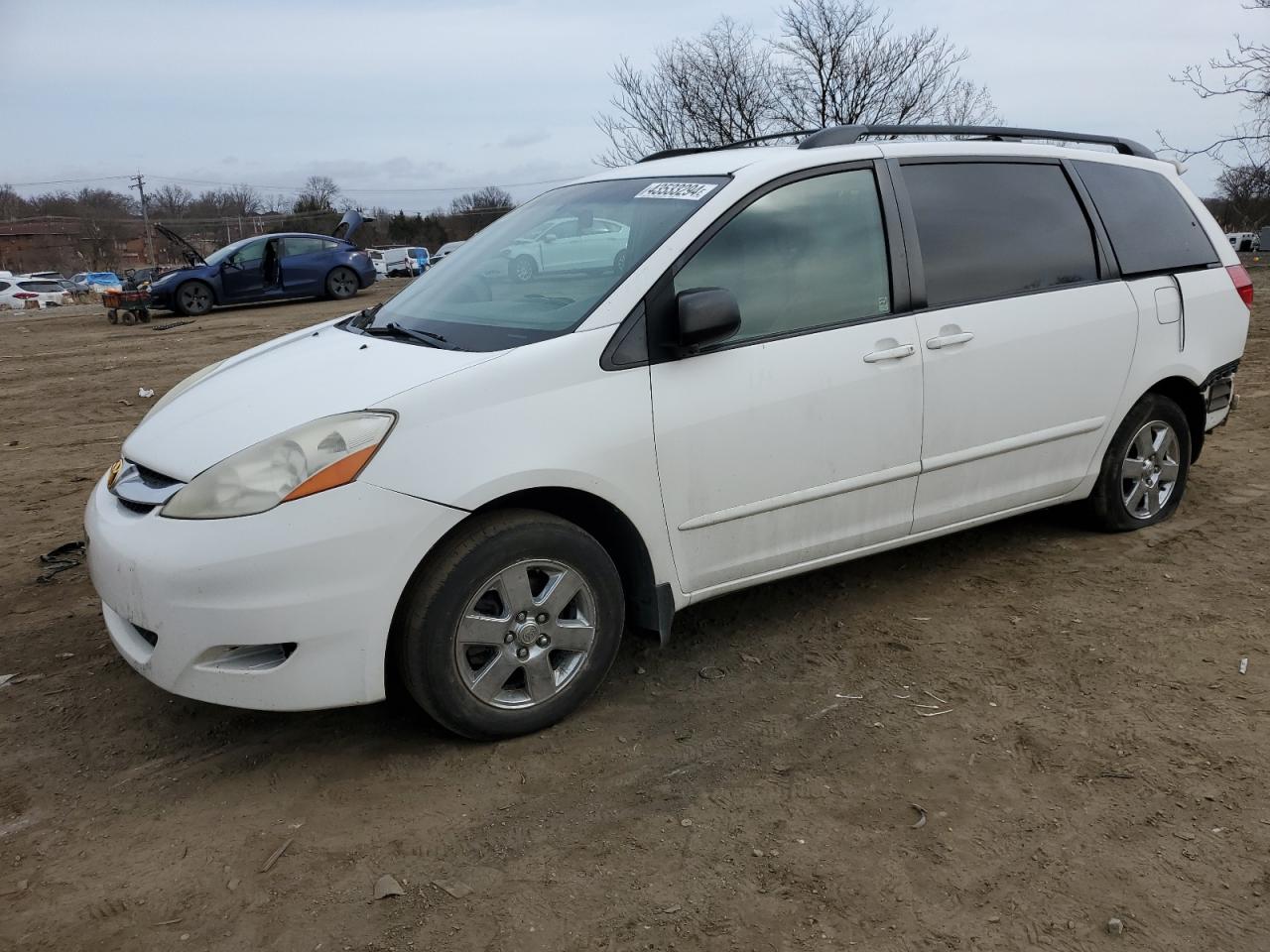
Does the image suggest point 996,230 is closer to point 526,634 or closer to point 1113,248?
point 1113,248

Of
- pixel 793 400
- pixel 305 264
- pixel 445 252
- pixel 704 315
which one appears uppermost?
pixel 305 264

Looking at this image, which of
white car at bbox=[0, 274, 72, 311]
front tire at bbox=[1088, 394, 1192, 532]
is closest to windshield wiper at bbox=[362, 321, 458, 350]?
front tire at bbox=[1088, 394, 1192, 532]

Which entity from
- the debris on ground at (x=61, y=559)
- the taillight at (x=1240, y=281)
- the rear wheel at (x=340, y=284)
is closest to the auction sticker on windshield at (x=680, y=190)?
the taillight at (x=1240, y=281)

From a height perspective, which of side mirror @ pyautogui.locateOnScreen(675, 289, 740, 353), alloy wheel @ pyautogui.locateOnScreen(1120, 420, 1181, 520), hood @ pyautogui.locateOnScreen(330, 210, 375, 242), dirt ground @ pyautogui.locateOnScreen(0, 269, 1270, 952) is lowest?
dirt ground @ pyautogui.locateOnScreen(0, 269, 1270, 952)

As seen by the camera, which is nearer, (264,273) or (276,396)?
(276,396)

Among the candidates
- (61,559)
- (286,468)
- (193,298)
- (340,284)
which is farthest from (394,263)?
(286,468)

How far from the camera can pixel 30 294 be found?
29922 mm

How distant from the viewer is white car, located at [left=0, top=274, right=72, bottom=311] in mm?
29219

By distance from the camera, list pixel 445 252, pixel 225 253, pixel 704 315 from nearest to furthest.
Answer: pixel 704 315 < pixel 445 252 < pixel 225 253

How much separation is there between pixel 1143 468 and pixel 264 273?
1920 cm

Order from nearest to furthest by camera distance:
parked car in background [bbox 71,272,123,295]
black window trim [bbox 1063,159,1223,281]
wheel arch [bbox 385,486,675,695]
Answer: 1. wheel arch [bbox 385,486,675,695]
2. black window trim [bbox 1063,159,1223,281]
3. parked car in background [bbox 71,272,123,295]

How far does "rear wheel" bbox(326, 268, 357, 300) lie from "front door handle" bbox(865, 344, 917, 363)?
774 inches

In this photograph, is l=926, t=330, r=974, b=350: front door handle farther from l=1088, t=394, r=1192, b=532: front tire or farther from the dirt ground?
l=1088, t=394, r=1192, b=532: front tire

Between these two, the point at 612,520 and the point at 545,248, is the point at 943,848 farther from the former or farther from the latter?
the point at 545,248
